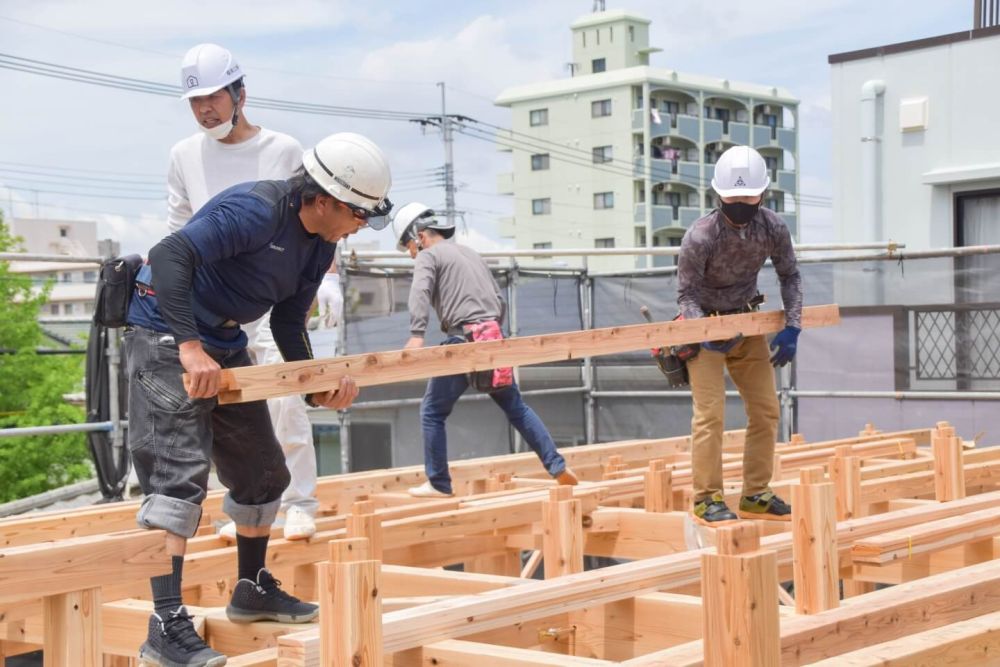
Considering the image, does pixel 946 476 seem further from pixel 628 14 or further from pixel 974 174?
pixel 628 14

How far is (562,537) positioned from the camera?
4.94 meters

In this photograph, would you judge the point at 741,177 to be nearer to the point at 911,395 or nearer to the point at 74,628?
the point at 74,628

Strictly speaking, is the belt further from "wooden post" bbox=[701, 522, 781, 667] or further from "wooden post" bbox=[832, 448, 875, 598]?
"wooden post" bbox=[832, 448, 875, 598]

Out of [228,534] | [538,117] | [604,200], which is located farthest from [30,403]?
[538,117]

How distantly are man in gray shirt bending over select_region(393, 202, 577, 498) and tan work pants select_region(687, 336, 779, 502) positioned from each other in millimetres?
1439

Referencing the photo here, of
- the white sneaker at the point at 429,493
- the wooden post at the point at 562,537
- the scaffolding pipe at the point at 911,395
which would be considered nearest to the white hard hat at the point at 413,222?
the white sneaker at the point at 429,493

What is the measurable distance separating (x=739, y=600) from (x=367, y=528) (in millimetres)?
2111

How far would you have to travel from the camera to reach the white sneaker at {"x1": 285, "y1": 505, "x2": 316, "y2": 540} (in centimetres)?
505

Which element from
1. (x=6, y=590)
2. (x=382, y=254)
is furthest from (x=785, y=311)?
(x=382, y=254)

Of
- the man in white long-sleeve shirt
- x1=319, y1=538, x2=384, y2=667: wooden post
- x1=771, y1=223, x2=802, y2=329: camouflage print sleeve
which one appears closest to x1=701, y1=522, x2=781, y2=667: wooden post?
x1=319, y1=538, x2=384, y2=667: wooden post

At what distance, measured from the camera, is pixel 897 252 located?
35.3 feet

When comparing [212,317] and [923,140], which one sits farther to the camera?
[923,140]

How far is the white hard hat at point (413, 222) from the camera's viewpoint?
7.23m

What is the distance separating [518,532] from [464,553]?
0.29m
